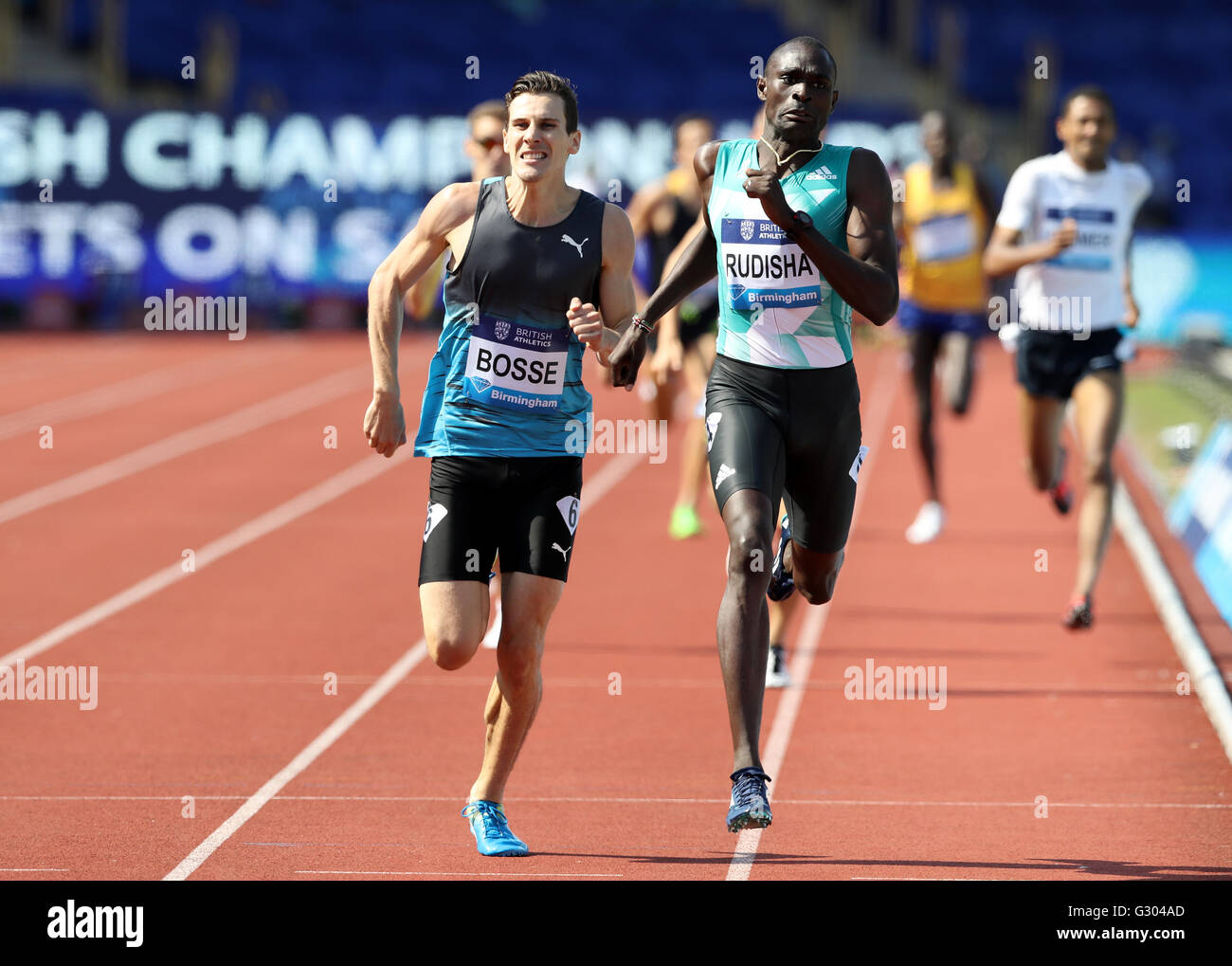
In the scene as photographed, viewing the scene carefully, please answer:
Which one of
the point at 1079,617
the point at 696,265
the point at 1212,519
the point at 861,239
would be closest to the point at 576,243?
the point at 696,265

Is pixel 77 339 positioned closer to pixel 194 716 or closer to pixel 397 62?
pixel 397 62

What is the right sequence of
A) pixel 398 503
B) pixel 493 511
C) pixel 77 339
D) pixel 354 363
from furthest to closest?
pixel 77 339 < pixel 354 363 < pixel 398 503 < pixel 493 511

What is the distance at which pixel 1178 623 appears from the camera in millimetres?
9445

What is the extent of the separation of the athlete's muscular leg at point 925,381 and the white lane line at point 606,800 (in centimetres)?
555

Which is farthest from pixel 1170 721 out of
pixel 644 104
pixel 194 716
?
pixel 644 104

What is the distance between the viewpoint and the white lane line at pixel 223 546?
9.64 m

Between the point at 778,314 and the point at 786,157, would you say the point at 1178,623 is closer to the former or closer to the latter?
the point at 778,314

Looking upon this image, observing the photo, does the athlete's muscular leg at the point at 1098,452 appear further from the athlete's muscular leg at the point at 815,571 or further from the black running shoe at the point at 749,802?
the black running shoe at the point at 749,802

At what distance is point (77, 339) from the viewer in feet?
94.8

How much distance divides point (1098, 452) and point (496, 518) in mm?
4037

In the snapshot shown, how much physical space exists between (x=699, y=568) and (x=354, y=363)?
597 inches

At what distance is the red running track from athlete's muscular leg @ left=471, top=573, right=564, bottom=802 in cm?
25

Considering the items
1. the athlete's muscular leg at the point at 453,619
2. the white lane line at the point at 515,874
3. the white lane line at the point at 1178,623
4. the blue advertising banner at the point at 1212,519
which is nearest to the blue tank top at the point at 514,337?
the athlete's muscular leg at the point at 453,619

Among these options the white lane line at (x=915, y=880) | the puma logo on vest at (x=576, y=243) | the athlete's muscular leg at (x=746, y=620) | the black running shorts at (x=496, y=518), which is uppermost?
the puma logo on vest at (x=576, y=243)
